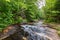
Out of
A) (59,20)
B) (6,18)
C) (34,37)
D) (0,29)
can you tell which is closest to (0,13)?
(6,18)

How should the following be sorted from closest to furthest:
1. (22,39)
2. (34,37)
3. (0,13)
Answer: (22,39), (34,37), (0,13)

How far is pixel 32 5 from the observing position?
27.4 metres

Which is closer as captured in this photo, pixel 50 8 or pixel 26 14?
pixel 50 8

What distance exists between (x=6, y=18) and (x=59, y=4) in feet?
26.3

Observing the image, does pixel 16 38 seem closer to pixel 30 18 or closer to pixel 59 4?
pixel 59 4

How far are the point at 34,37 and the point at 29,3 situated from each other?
53.7ft

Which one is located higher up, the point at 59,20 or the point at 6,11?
the point at 6,11

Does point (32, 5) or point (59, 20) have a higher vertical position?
point (32, 5)

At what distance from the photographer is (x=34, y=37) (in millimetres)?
11148

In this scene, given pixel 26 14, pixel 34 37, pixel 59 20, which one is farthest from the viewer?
pixel 26 14

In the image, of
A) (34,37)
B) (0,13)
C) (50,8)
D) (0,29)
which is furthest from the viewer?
(50,8)

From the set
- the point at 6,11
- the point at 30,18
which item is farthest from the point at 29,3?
the point at 6,11

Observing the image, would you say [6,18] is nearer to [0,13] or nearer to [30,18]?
[0,13]

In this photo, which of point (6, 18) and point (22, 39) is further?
point (6, 18)
